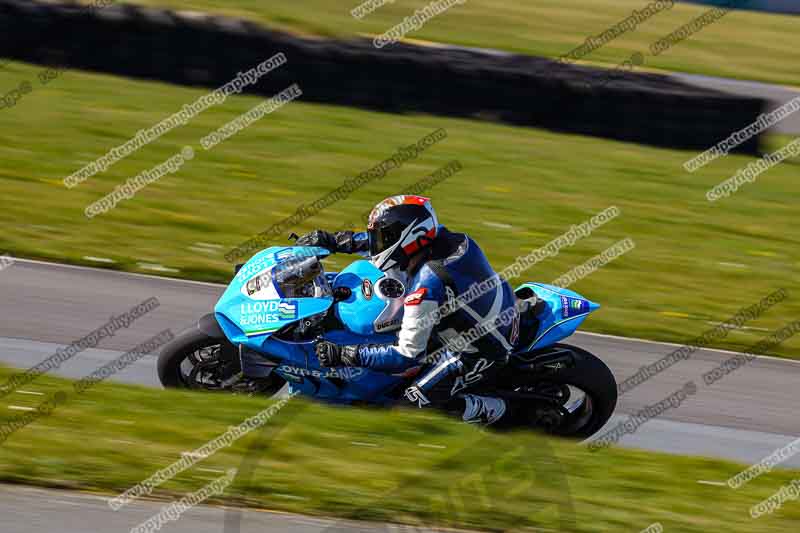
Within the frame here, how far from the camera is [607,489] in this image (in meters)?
6.32

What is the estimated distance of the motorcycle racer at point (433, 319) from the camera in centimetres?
711

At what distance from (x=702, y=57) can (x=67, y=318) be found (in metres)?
20.2

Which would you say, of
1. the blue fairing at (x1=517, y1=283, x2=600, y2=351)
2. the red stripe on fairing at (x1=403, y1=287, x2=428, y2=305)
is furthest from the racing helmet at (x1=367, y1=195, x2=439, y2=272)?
the blue fairing at (x1=517, y1=283, x2=600, y2=351)

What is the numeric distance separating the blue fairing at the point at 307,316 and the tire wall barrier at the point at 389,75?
9.14 metres

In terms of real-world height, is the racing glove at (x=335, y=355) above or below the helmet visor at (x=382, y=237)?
below

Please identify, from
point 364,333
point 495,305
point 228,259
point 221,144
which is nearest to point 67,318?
point 228,259

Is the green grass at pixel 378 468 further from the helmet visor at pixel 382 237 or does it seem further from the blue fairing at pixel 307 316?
the helmet visor at pixel 382 237

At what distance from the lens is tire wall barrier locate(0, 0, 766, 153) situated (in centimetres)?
1622

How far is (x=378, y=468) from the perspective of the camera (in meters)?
6.18

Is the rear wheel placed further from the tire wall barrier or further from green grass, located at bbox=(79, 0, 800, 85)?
green grass, located at bbox=(79, 0, 800, 85)

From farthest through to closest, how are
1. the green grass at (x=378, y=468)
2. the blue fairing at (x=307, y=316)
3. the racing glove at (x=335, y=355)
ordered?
1. the blue fairing at (x=307, y=316)
2. the racing glove at (x=335, y=355)
3. the green grass at (x=378, y=468)

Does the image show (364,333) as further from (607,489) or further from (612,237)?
(612,237)

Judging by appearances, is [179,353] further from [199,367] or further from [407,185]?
[407,185]

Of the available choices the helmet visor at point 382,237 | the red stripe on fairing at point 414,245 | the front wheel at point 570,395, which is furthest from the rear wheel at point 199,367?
the front wheel at point 570,395
